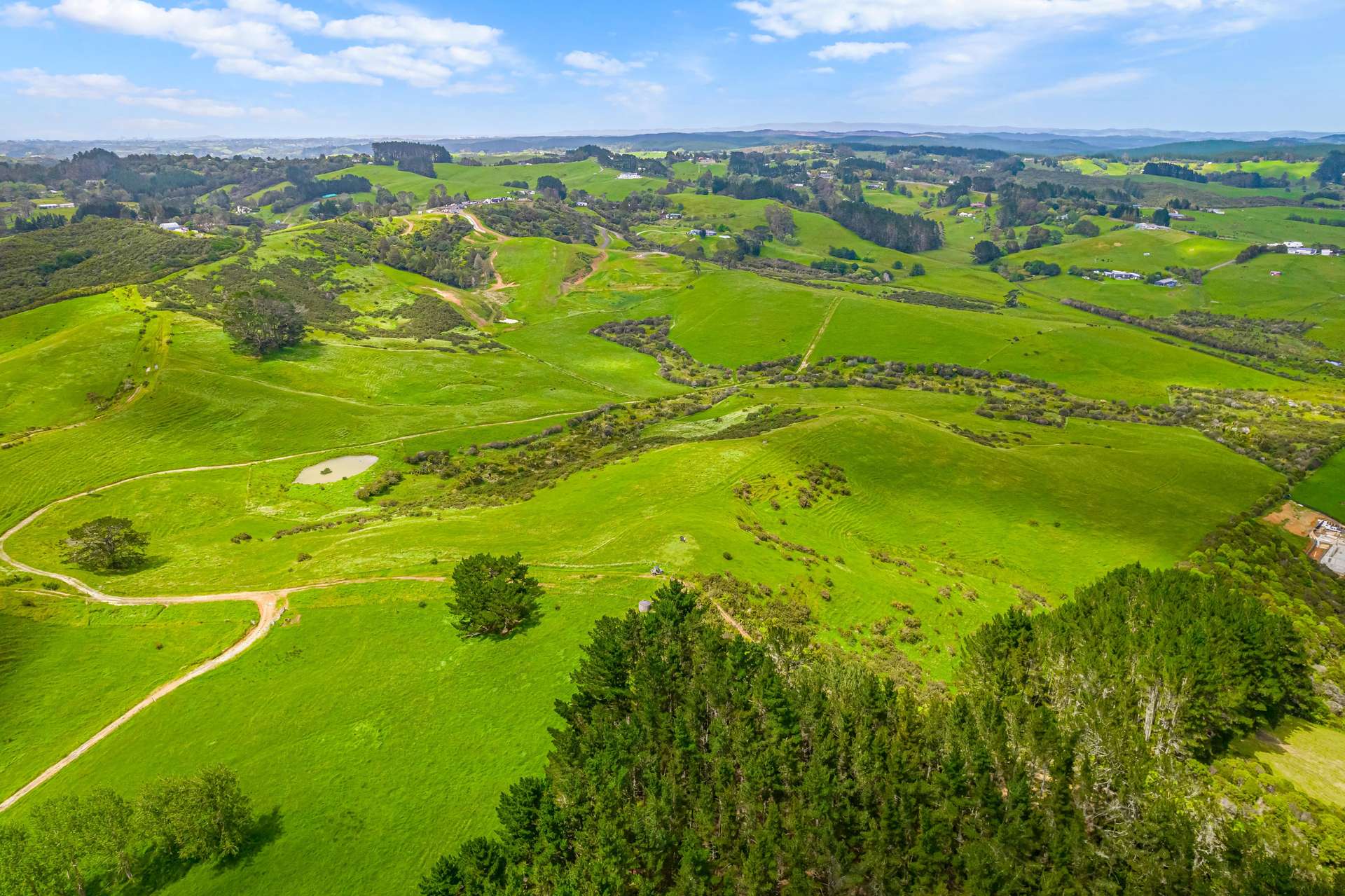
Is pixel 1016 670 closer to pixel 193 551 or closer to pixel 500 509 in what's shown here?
pixel 500 509

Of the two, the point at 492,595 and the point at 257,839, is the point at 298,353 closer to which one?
the point at 492,595

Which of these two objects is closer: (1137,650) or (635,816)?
(635,816)

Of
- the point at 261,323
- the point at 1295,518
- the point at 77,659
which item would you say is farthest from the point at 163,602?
the point at 1295,518

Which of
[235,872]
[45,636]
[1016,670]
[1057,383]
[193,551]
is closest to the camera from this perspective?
[235,872]

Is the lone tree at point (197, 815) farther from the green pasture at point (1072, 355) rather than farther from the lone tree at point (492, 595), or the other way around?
the green pasture at point (1072, 355)

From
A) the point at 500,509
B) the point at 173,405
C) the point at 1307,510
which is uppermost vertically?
the point at 173,405

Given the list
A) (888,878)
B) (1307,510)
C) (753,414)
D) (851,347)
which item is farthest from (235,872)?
(851,347)

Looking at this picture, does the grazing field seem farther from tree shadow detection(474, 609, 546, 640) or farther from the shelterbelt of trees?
tree shadow detection(474, 609, 546, 640)
